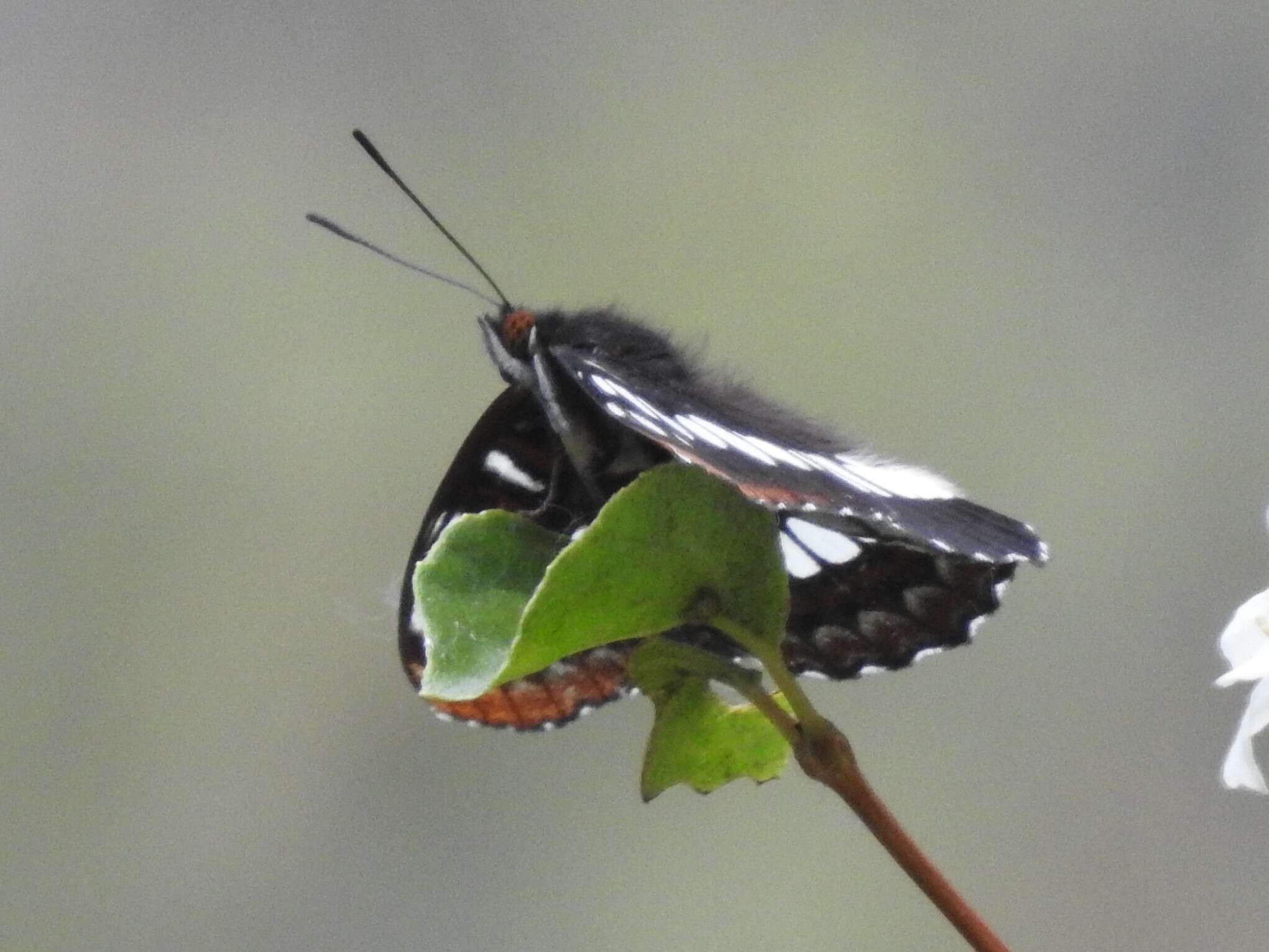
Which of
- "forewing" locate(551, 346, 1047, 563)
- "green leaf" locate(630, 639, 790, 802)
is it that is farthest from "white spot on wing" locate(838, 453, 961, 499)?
"green leaf" locate(630, 639, 790, 802)

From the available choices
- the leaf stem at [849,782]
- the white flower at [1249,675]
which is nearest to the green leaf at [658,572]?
the leaf stem at [849,782]

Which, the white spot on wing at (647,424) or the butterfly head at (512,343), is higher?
the butterfly head at (512,343)

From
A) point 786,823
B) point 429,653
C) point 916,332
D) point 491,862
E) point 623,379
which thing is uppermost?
point 916,332

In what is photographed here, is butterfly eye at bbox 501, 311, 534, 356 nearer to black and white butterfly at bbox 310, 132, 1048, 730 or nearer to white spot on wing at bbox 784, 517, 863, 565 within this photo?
black and white butterfly at bbox 310, 132, 1048, 730

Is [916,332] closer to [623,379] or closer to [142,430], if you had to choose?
[142,430]

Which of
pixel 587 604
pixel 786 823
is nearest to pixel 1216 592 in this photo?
pixel 786 823

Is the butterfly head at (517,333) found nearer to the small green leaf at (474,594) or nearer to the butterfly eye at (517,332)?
the butterfly eye at (517,332)
